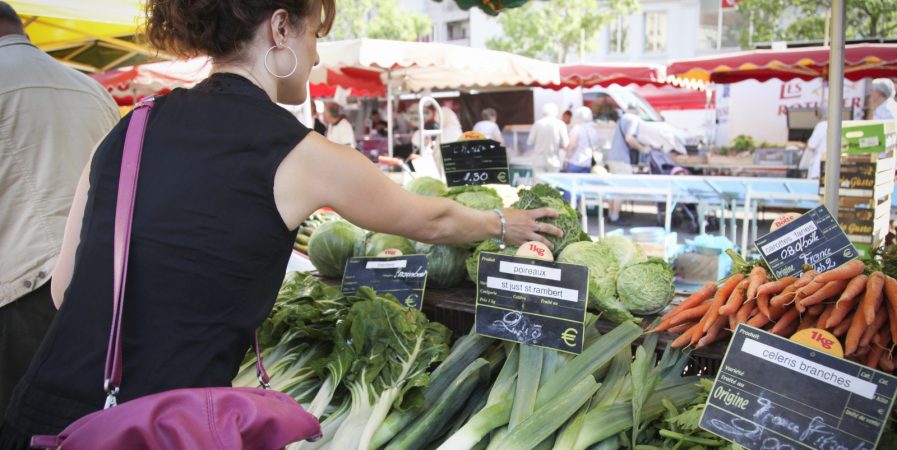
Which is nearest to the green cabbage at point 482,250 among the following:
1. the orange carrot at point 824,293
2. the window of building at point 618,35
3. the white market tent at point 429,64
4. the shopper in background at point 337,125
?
the orange carrot at point 824,293

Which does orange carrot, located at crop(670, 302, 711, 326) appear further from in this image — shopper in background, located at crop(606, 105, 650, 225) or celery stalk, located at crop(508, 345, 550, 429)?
shopper in background, located at crop(606, 105, 650, 225)

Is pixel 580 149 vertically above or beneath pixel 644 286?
beneath

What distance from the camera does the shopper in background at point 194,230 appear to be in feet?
4.24

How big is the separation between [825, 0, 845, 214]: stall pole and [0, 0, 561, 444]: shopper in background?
209 centimetres

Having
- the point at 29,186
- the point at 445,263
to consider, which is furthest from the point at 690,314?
the point at 29,186

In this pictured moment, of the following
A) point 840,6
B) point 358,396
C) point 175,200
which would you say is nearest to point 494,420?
point 358,396

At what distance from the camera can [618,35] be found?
28688 mm

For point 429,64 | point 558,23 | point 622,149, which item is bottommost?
point 622,149

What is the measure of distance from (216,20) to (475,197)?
4.45ft

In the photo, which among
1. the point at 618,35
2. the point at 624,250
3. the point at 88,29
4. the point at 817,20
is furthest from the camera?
the point at 618,35

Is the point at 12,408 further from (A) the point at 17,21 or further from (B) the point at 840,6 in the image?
(B) the point at 840,6

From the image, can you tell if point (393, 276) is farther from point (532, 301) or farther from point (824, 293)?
point (824, 293)

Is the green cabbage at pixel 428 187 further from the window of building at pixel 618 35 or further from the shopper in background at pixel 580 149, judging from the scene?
the window of building at pixel 618 35

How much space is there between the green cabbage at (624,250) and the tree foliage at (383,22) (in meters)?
28.1
